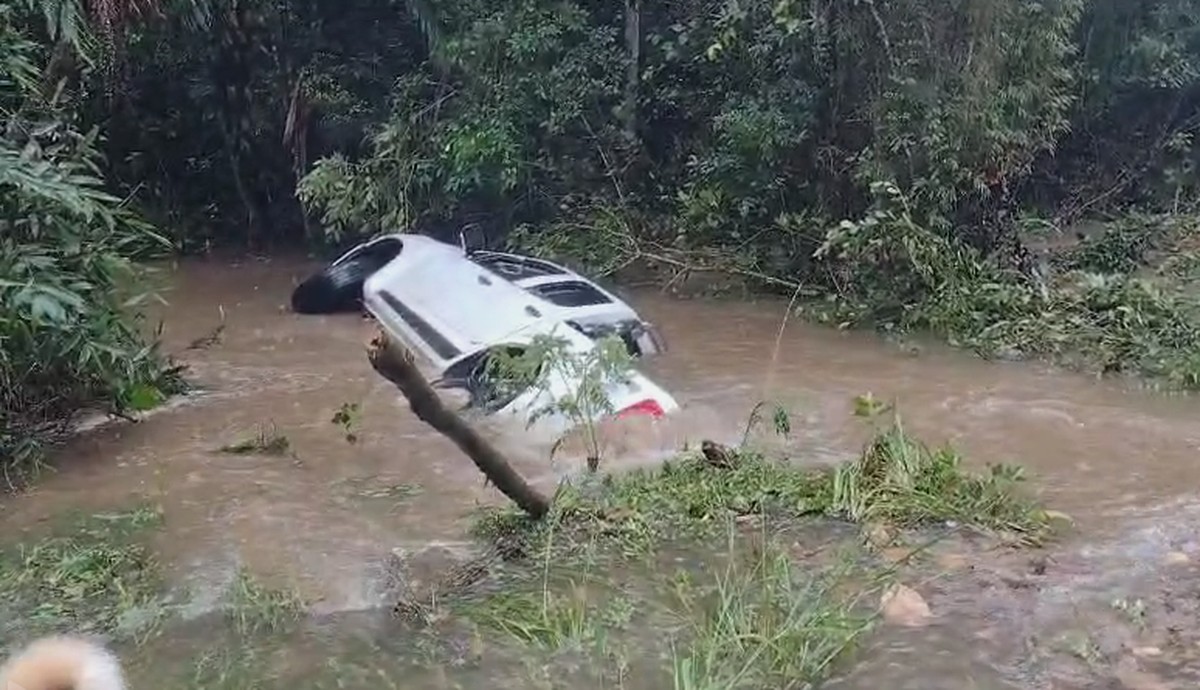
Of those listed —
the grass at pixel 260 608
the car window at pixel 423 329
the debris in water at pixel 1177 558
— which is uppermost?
the car window at pixel 423 329

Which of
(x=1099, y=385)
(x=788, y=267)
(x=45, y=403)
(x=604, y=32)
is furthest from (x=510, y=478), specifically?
(x=604, y=32)

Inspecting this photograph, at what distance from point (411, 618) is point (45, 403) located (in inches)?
143

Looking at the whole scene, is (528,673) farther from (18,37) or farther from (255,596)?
(18,37)

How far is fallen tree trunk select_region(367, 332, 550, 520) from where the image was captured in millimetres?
4285

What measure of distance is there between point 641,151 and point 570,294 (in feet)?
16.0

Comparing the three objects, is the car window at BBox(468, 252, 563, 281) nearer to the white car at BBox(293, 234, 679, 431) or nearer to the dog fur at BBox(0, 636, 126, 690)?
the white car at BBox(293, 234, 679, 431)

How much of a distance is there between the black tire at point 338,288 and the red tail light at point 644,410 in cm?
470

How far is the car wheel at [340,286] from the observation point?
Answer: 11805 mm

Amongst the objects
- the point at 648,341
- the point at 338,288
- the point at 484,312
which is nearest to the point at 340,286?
the point at 338,288

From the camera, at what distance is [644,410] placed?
299 inches

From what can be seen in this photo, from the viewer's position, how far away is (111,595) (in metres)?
5.65

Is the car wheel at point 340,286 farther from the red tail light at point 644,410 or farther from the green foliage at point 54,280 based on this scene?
the red tail light at point 644,410

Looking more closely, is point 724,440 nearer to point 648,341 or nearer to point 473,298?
point 648,341

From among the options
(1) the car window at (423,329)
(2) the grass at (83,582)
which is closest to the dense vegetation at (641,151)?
(2) the grass at (83,582)
